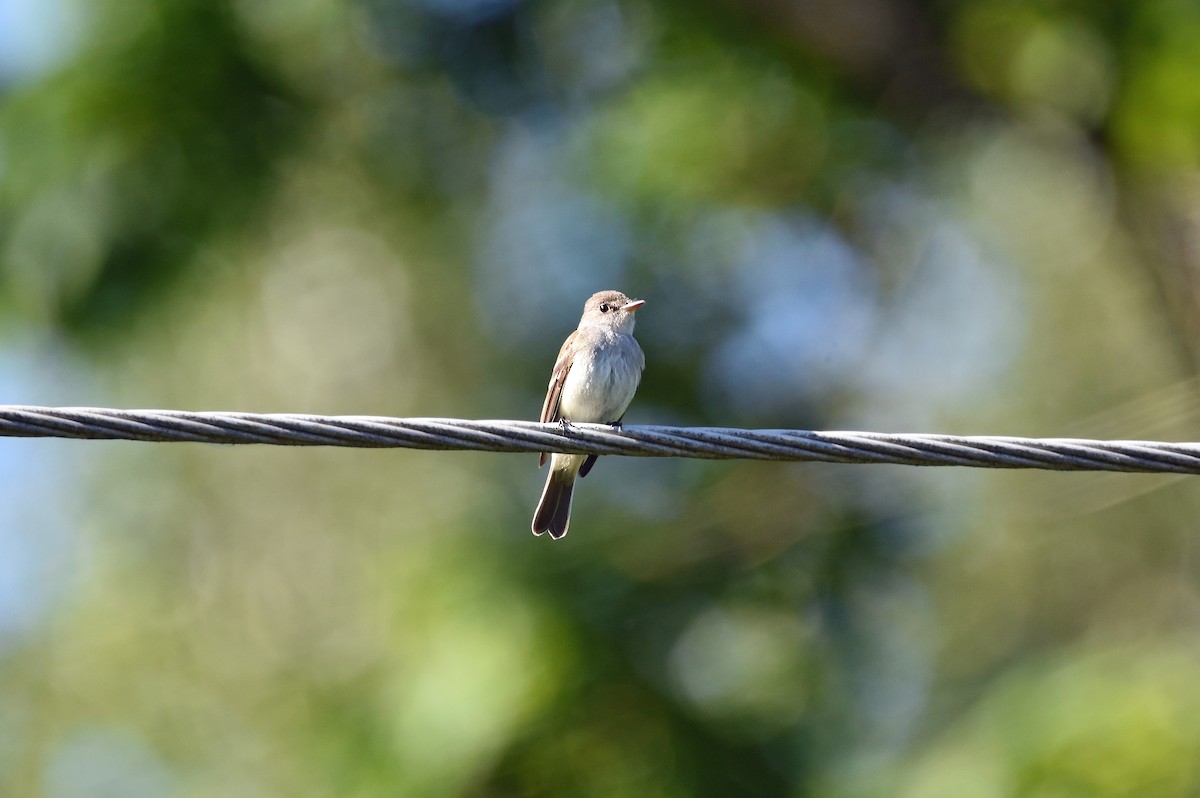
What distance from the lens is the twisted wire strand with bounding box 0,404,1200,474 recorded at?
152 inches

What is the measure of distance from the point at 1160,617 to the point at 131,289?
11121mm

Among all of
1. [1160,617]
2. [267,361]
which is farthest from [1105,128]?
[267,361]

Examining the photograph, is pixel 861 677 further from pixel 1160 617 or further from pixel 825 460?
Result: pixel 1160 617

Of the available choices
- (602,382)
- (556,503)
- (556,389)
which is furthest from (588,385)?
(556,503)

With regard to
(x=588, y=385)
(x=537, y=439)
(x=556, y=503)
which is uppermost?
(x=588, y=385)

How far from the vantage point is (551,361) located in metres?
9.45

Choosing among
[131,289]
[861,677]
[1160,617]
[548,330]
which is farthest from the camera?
[1160,617]

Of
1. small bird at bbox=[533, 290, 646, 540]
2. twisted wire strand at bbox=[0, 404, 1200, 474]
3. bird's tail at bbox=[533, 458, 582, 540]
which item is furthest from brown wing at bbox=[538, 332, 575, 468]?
twisted wire strand at bbox=[0, 404, 1200, 474]

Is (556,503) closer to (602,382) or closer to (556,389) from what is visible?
(556,389)

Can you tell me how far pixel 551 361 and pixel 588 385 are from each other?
8.41ft

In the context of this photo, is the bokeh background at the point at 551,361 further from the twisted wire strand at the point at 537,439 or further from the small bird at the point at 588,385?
the twisted wire strand at the point at 537,439

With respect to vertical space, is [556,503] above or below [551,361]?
below

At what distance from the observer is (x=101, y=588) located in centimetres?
1484

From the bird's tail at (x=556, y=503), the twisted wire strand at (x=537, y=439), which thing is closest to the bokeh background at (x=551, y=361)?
the bird's tail at (x=556, y=503)
